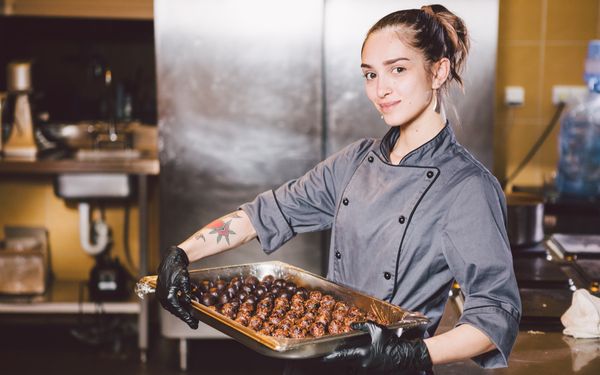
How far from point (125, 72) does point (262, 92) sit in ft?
3.85

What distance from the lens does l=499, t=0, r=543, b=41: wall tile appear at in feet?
12.7

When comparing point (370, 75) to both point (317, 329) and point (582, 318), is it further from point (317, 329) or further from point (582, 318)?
point (582, 318)

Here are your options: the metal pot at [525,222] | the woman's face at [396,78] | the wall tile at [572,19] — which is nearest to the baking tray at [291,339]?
the woman's face at [396,78]

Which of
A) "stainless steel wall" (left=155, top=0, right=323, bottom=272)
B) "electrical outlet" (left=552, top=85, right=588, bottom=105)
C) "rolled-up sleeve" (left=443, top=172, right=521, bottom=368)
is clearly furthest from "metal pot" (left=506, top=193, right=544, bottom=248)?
"electrical outlet" (left=552, top=85, right=588, bottom=105)

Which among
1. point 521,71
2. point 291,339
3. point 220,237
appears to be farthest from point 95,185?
point 291,339

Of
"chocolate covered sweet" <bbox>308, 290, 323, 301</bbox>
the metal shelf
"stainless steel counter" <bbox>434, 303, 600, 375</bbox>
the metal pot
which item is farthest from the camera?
the metal shelf

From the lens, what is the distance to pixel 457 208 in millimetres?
1472

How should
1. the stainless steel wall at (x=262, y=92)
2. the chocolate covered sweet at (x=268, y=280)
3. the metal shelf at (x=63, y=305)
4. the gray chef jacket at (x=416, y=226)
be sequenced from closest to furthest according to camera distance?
the gray chef jacket at (x=416, y=226), the chocolate covered sweet at (x=268, y=280), the stainless steel wall at (x=262, y=92), the metal shelf at (x=63, y=305)

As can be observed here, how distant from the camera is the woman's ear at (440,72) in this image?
158 centimetres

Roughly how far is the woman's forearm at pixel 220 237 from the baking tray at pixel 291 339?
60 mm

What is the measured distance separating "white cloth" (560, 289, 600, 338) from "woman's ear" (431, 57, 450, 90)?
578 millimetres

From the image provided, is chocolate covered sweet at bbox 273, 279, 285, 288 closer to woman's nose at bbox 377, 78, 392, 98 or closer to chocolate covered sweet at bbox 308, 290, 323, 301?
chocolate covered sweet at bbox 308, 290, 323, 301

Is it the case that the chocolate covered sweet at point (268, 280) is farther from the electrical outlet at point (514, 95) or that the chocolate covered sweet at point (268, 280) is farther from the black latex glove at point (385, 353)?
the electrical outlet at point (514, 95)

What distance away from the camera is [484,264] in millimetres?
1406
